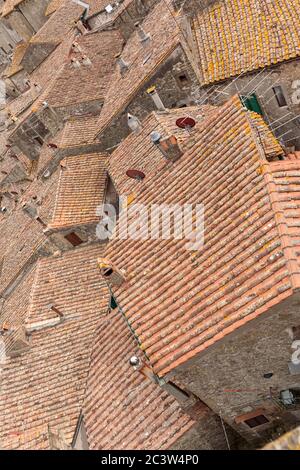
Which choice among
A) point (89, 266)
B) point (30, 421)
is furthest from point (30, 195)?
point (30, 421)

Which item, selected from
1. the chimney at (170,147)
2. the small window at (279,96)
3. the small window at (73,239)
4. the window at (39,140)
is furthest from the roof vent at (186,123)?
the window at (39,140)

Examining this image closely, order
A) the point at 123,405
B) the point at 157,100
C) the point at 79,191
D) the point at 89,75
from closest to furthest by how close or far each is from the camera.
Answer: the point at 123,405
the point at 157,100
the point at 79,191
the point at 89,75

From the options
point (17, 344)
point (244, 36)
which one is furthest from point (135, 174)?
point (17, 344)

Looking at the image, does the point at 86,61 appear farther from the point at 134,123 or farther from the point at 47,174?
the point at 134,123

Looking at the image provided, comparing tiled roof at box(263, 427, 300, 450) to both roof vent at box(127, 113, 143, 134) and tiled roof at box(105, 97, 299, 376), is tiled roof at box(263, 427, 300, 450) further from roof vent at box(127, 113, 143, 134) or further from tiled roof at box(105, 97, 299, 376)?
roof vent at box(127, 113, 143, 134)

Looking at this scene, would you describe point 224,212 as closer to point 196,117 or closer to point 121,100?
point 196,117

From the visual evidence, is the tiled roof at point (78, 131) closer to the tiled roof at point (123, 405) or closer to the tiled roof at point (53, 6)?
the tiled roof at point (123, 405)

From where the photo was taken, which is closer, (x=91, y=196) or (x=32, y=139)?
(x=91, y=196)
